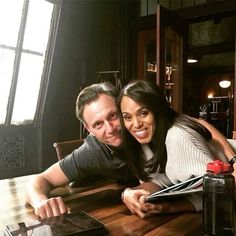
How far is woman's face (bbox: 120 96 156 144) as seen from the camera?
3.98ft

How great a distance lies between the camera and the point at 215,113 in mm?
6793

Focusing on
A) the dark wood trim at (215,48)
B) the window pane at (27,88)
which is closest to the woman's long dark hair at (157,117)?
the window pane at (27,88)

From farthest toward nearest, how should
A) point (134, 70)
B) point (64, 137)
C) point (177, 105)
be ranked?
1. point (134, 70)
2. point (64, 137)
3. point (177, 105)

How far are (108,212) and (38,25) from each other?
3.82 m

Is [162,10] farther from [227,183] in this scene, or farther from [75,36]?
[227,183]

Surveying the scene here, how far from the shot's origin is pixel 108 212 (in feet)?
3.46

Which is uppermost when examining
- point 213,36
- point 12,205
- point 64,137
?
point 213,36

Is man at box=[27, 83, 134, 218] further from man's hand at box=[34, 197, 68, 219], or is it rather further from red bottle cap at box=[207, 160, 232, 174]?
red bottle cap at box=[207, 160, 232, 174]

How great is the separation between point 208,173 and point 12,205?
0.76 meters

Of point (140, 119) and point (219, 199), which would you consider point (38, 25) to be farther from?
point (219, 199)

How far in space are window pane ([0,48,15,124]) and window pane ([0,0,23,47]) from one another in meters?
0.14

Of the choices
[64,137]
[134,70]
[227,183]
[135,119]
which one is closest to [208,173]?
[227,183]

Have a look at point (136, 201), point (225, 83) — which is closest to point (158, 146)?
point (136, 201)

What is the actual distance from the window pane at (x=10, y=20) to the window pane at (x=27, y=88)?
291 mm
